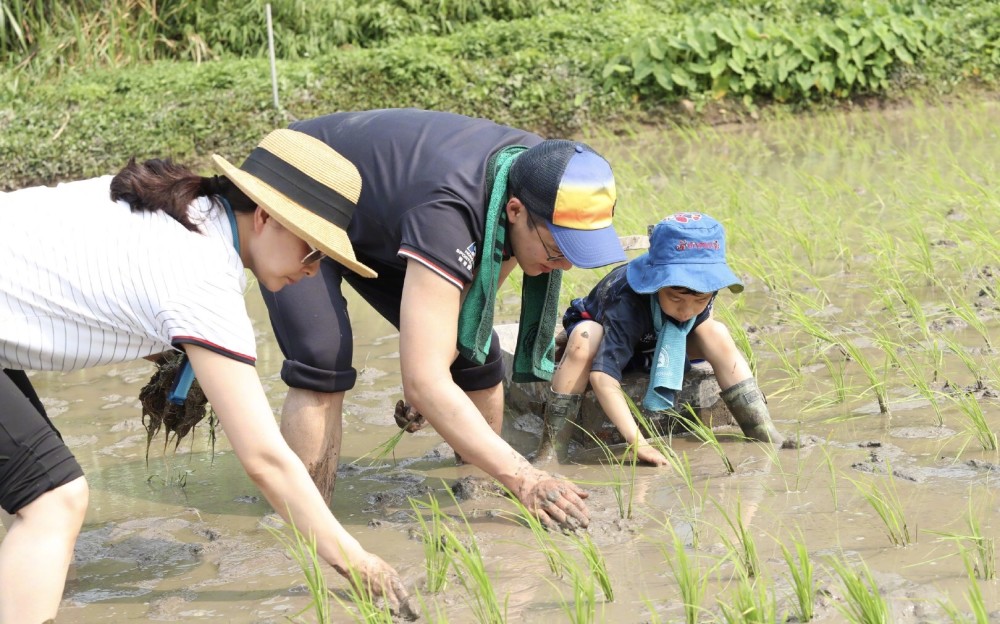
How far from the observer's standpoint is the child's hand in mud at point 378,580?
2.21m

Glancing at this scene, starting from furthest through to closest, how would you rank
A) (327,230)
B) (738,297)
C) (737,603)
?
(738,297) < (327,230) < (737,603)

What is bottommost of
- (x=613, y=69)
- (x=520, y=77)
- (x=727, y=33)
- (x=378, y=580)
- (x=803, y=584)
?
(x=520, y=77)

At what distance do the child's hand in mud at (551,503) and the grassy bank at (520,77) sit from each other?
21.4ft

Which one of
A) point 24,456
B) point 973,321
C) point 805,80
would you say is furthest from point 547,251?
point 805,80

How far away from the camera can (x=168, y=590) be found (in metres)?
2.71

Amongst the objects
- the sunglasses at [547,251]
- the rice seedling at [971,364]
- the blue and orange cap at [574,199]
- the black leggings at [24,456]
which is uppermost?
the blue and orange cap at [574,199]

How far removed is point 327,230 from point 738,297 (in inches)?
101

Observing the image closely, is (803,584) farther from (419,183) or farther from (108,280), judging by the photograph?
(108,280)

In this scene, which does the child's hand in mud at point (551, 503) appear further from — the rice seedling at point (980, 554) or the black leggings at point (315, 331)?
the rice seedling at point (980, 554)

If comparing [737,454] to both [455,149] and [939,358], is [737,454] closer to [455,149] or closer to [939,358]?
[939,358]

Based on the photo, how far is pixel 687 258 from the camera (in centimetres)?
322

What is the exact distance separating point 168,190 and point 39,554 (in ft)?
2.40

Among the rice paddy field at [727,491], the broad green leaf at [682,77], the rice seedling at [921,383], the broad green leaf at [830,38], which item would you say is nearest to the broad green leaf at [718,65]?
the broad green leaf at [682,77]

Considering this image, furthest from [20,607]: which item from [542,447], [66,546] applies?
[542,447]
